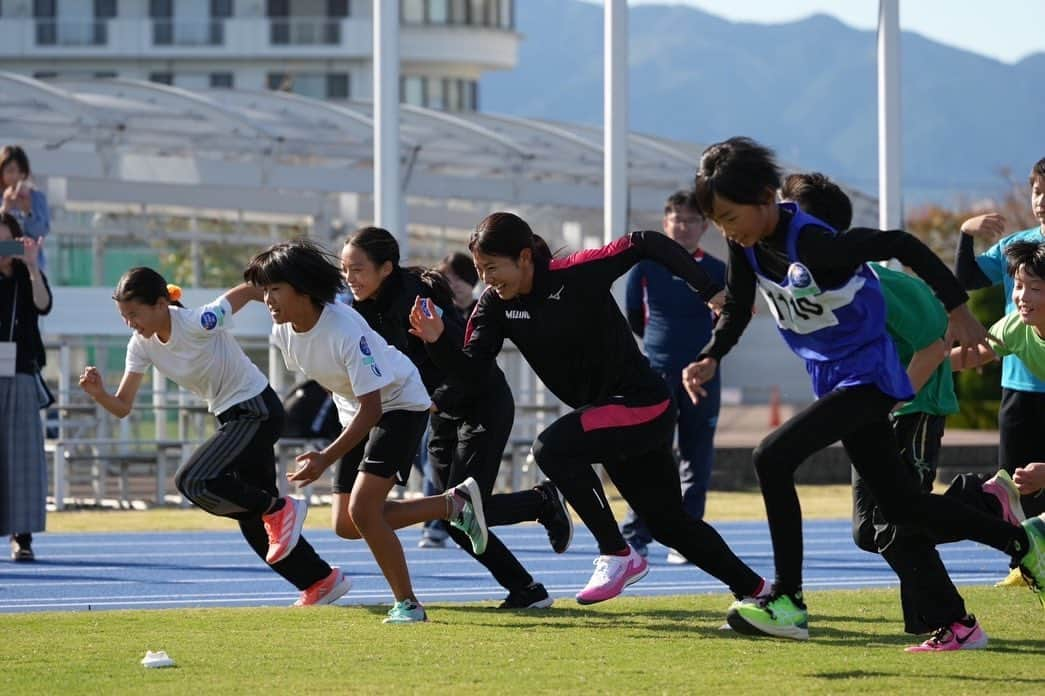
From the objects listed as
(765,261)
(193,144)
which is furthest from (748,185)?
(193,144)

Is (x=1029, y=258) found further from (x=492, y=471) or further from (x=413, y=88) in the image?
(x=413, y=88)

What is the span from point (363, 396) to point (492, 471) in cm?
117

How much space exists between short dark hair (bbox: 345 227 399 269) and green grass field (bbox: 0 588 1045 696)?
156cm

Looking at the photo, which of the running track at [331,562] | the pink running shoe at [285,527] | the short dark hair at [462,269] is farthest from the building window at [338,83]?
the pink running shoe at [285,527]

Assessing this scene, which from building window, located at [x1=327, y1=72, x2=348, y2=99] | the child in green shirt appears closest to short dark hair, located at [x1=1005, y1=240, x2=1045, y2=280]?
the child in green shirt

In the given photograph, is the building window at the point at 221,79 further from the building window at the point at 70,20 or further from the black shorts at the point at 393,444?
the black shorts at the point at 393,444

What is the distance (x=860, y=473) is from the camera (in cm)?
692

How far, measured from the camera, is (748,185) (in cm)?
652

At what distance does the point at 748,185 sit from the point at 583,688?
1779 millimetres

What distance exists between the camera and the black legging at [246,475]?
333 inches

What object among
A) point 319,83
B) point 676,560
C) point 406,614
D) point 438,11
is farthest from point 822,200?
point 438,11

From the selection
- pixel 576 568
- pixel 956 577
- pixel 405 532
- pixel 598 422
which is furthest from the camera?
pixel 405 532

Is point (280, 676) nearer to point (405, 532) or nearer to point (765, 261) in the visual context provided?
point (765, 261)

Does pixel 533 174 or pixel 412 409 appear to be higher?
pixel 533 174
